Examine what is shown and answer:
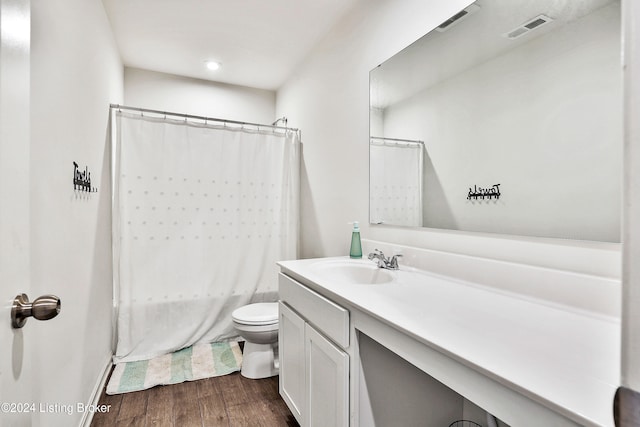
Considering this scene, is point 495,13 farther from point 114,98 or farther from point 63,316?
point 114,98

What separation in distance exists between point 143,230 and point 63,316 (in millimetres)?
1130

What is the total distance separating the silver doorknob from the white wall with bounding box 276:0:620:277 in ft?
4.36

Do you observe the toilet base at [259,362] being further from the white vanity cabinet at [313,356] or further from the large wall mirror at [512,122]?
the large wall mirror at [512,122]

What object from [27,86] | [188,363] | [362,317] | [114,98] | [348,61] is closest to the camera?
[27,86]

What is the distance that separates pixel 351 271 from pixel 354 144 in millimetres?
849

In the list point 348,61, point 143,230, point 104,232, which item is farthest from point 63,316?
point 348,61

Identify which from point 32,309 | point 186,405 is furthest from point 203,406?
point 32,309

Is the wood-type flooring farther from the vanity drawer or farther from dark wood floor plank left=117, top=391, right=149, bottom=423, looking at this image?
the vanity drawer

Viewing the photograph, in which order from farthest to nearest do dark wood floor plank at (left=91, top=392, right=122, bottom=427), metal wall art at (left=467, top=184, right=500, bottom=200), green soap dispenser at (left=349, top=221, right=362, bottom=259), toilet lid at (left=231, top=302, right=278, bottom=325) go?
toilet lid at (left=231, top=302, right=278, bottom=325), green soap dispenser at (left=349, top=221, right=362, bottom=259), dark wood floor plank at (left=91, top=392, right=122, bottom=427), metal wall art at (left=467, top=184, right=500, bottom=200)

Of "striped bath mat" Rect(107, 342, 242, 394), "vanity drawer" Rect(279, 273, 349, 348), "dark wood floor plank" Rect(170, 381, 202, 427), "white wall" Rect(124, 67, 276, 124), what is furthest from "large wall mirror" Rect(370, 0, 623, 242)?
"white wall" Rect(124, 67, 276, 124)

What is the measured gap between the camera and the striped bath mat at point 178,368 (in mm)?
2082

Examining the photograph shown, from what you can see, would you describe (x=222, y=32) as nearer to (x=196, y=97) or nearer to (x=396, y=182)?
(x=196, y=97)

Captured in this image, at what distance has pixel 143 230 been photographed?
2.40m

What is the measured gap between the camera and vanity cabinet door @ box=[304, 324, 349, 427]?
112cm
